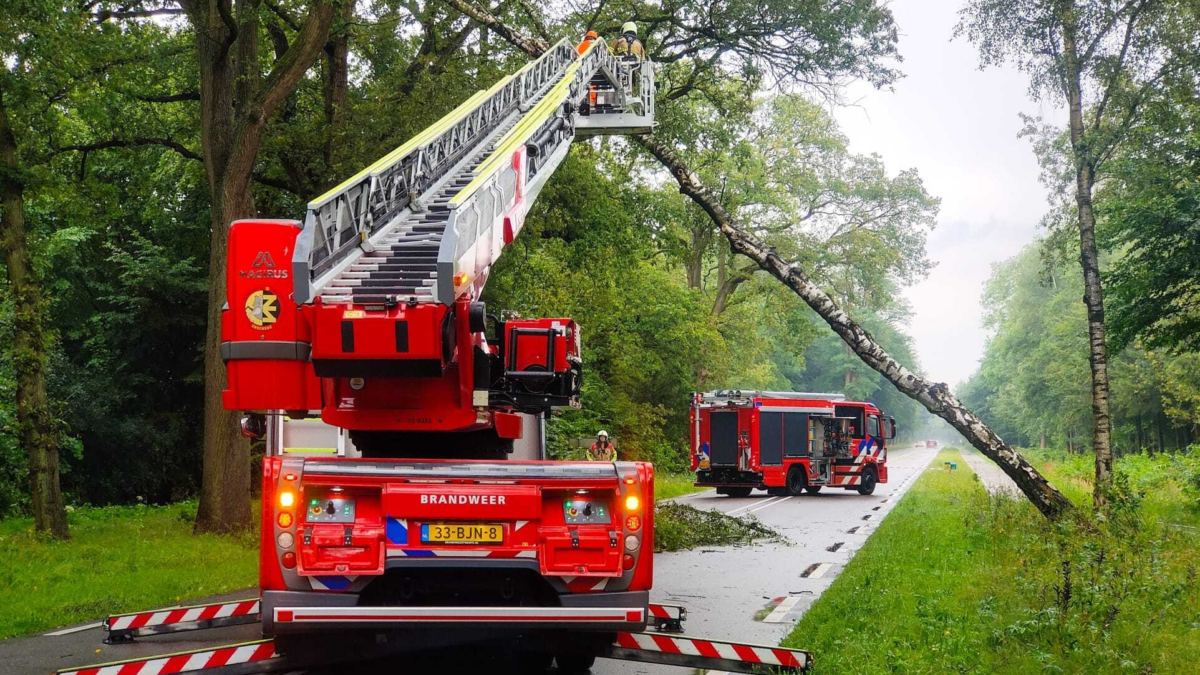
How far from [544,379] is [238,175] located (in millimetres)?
10763

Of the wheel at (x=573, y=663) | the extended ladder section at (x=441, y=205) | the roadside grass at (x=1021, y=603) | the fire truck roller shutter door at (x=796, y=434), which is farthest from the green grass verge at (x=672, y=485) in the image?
the wheel at (x=573, y=663)

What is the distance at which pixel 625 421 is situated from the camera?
35312mm

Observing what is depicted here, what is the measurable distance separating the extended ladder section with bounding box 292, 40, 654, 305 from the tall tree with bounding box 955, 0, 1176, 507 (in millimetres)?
8586

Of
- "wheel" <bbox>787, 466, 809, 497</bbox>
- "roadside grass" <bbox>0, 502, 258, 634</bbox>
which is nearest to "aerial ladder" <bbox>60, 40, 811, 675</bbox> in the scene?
"roadside grass" <bbox>0, 502, 258, 634</bbox>

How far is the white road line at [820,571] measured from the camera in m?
13.6

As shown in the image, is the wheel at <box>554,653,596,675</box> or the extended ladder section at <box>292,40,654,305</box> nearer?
the extended ladder section at <box>292,40,654,305</box>

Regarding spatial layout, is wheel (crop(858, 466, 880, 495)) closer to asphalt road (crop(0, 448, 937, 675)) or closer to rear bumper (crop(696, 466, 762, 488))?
rear bumper (crop(696, 466, 762, 488))

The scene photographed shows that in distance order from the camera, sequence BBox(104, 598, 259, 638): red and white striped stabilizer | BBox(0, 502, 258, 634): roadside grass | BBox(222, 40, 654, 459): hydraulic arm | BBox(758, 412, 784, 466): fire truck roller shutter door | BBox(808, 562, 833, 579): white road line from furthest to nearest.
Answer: BBox(758, 412, 784, 466): fire truck roller shutter door, BBox(808, 562, 833, 579): white road line, BBox(0, 502, 258, 634): roadside grass, BBox(104, 598, 259, 638): red and white striped stabilizer, BBox(222, 40, 654, 459): hydraulic arm

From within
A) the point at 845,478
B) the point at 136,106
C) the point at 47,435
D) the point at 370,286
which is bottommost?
the point at 845,478

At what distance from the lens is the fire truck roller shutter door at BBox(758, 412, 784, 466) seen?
28.9 meters

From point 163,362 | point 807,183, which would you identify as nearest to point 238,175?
point 163,362

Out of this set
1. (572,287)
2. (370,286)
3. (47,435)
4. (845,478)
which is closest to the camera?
(370,286)

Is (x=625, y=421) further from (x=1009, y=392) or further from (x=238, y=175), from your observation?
(x=1009, y=392)

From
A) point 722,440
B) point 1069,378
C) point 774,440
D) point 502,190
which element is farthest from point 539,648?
point 1069,378
